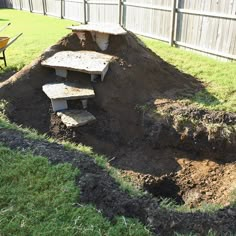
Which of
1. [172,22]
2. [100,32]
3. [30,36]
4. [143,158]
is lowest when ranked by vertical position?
[143,158]

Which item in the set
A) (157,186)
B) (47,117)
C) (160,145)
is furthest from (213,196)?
(47,117)

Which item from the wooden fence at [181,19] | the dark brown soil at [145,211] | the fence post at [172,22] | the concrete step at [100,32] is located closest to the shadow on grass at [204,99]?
the concrete step at [100,32]

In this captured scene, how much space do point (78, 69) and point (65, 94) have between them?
575 mm

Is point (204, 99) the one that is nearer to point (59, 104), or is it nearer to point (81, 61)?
point (81, 61)

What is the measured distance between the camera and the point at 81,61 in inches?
249

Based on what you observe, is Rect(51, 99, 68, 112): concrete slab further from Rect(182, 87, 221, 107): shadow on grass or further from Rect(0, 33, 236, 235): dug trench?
Rect(182, 87, 221, 107): shadow on grass

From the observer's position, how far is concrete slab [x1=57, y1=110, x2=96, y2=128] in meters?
5.43

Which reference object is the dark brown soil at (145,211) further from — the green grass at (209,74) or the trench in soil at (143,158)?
the green grass at (209,74)

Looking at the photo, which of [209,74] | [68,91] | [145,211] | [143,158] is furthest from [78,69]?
[145,211]

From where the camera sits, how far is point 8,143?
4156mm

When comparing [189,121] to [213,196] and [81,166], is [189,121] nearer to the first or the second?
[213,196]

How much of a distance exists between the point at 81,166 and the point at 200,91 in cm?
331

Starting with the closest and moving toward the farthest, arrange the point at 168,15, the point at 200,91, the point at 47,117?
the point at 47,117
the point at 200,91
the point at 168,15

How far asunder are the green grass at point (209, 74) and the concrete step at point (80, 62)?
66.4 inches
